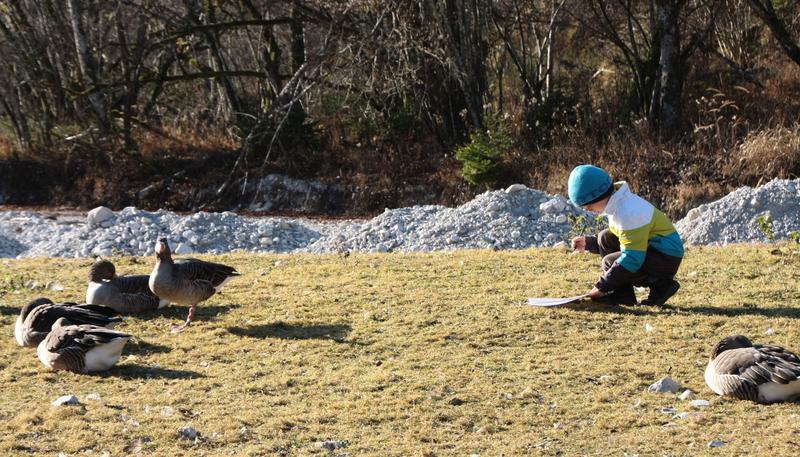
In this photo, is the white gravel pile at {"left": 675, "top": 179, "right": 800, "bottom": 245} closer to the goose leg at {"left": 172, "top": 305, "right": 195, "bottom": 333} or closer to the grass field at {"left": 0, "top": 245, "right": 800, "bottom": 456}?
the grass field at {"left": 0, "top": 245, "right": 800, "bottom": 456}

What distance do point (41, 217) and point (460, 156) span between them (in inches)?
377

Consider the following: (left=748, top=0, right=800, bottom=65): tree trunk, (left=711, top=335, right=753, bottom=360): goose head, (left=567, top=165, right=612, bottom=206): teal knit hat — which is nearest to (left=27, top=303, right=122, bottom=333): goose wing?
(left=567, top=165, right=612, bottom=206): teal knit hat

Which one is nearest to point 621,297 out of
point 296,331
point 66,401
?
point 296,331

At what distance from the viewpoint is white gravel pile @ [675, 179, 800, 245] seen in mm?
14242

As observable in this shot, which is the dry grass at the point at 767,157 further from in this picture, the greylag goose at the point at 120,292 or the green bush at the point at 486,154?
the greylag goose at the point at 120,292

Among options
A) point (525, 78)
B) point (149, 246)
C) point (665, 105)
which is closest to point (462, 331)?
point (149, 246)

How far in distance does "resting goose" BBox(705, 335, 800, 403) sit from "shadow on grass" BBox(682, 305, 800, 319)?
2.12 metres

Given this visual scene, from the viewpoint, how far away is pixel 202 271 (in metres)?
9.73

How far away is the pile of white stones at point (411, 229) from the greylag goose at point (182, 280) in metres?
5.65

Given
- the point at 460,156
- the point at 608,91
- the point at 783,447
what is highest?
the point at 608,91

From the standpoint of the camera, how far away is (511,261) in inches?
489

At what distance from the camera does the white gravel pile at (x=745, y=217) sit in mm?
14242

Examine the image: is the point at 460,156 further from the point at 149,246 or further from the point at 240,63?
the point at 240,63

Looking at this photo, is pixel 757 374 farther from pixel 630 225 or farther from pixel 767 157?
pixel 767 157
